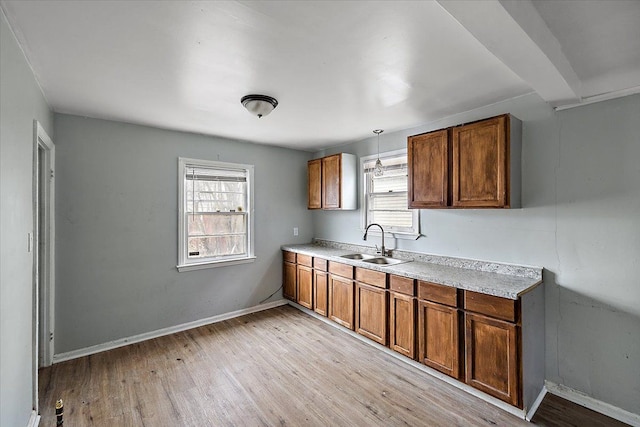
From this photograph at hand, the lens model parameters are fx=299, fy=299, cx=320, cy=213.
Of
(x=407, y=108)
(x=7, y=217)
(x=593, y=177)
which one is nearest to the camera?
(x=7, y=217)

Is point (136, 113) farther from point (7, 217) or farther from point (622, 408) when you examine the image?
point (622, 408)

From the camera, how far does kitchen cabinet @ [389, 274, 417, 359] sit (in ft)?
9.16

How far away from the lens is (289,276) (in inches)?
177

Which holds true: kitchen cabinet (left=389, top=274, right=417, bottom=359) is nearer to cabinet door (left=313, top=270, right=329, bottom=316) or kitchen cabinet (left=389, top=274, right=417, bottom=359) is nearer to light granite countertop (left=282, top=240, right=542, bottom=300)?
light granite countertop (left=282, top=240, right=542, bottom=300)

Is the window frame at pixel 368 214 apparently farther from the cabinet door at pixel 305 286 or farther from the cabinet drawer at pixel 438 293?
the cabinet door at pixel 305 286

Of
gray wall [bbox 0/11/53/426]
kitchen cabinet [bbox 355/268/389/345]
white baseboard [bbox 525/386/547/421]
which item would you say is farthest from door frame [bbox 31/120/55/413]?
white baseboard [bbox 525/386/547/421]

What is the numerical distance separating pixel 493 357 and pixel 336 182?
104 inches

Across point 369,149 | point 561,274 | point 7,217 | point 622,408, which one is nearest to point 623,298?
point 561,274

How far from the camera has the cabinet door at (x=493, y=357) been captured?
215 cm

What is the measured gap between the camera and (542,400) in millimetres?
2363

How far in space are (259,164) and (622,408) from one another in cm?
436

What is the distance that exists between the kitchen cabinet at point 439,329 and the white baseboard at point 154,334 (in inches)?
96.3

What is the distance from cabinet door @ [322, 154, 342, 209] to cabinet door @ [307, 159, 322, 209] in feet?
0.29

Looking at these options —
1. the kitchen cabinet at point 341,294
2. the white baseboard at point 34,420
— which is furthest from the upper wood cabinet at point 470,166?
the white baseboard at point 34,420
